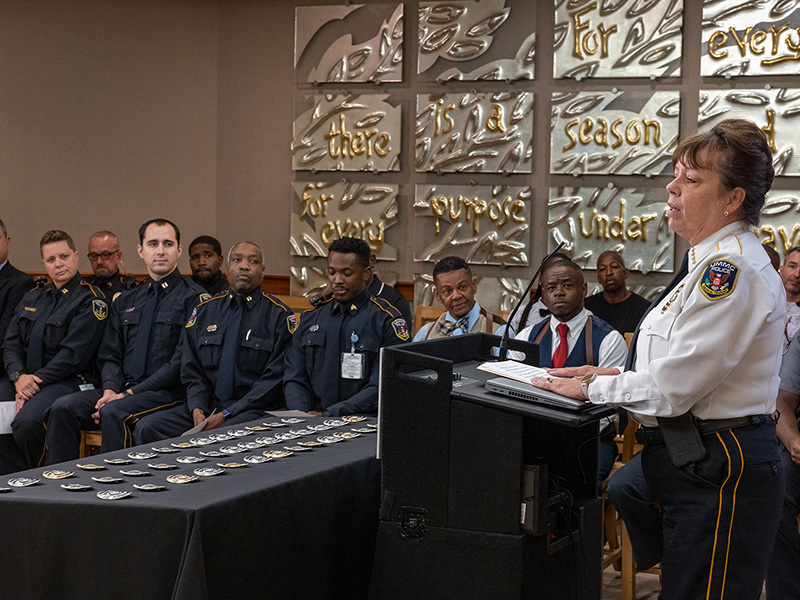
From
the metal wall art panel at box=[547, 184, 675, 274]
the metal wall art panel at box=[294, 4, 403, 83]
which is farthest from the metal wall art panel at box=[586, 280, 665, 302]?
the metal wall art panel at box=[294, 4, 403, 83]

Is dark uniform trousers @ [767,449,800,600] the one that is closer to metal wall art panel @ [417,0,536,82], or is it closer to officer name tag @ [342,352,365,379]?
officer name tag @ [342,352,365,379]

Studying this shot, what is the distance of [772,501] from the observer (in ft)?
6.36

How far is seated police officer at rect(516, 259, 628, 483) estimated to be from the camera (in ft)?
11.7

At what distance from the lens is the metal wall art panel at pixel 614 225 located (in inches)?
213

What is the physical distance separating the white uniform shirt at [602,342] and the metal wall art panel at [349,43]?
2.79m

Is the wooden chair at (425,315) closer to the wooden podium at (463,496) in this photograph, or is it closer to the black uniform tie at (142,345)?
the black uniform tie at (142,345)

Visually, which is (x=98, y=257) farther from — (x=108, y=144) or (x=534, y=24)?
(x=534, y=24)

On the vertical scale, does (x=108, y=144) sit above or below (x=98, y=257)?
above

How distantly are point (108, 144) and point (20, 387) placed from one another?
2281 mm

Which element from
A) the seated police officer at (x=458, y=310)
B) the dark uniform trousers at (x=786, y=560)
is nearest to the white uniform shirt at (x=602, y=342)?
the seated police officer at (x=458, y=310)

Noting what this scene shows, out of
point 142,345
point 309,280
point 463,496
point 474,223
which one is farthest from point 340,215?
point 463,496

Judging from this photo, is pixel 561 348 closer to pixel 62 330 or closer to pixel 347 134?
pixel 62 330

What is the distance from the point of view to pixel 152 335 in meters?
4.58

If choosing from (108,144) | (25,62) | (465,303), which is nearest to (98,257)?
(108,144)
